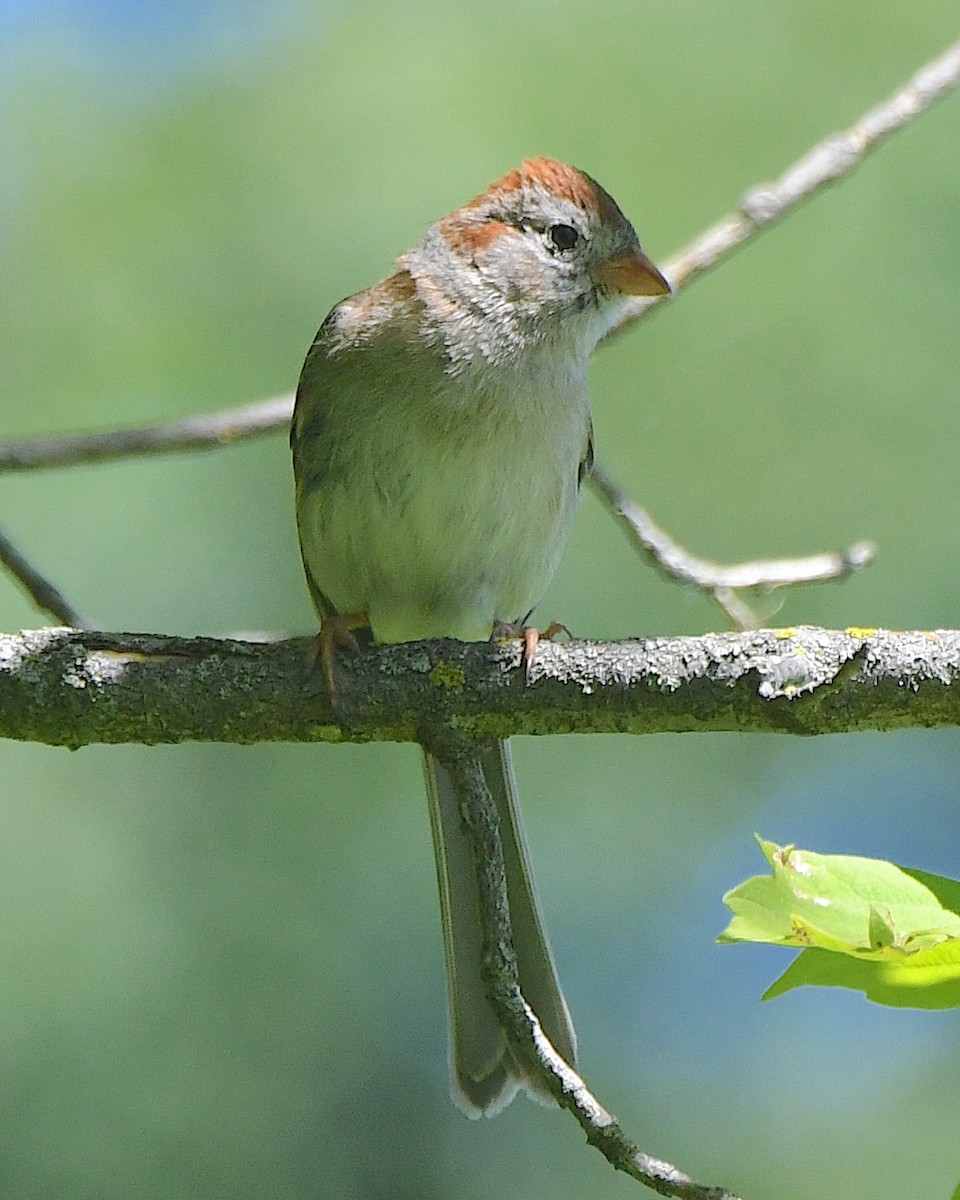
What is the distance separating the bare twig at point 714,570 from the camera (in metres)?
3.37

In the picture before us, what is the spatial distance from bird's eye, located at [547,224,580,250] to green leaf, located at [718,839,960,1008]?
190 cm

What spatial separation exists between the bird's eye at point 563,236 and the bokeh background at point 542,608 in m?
2.10

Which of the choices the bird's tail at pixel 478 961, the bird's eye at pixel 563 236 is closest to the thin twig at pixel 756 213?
the bird's eye at pixel 563 236

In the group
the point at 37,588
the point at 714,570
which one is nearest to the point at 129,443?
the point at 37,588

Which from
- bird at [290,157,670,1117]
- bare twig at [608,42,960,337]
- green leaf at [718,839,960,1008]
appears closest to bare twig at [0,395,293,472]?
bird at [290,157,670,1117]

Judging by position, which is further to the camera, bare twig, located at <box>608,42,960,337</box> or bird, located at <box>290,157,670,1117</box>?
bare twig, located at <box>608,42,960,337</box>

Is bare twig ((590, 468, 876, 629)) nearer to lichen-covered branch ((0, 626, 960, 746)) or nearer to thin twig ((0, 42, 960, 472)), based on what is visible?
thin twig ((0, 42, 960, 472))

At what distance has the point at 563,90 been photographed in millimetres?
6125

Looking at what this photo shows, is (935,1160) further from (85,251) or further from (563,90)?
(85,251)

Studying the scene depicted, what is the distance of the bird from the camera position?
9.66 ft

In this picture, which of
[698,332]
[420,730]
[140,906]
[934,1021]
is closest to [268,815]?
[140,906]

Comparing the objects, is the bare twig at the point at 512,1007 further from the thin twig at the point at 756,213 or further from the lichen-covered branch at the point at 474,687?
the thin twig at the point at 756,213

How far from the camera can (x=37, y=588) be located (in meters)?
2.80

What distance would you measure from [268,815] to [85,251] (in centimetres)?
250
